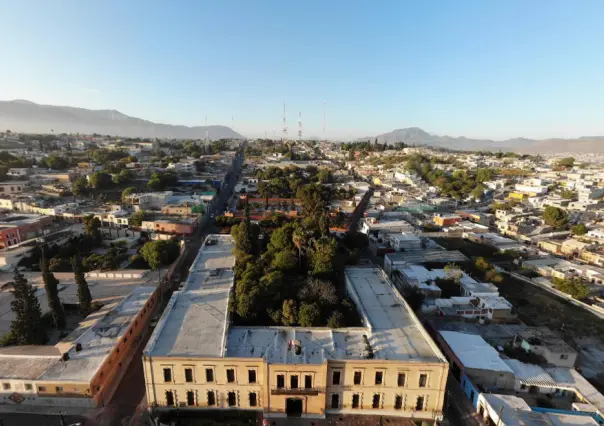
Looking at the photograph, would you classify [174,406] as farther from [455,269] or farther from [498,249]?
[498,249]

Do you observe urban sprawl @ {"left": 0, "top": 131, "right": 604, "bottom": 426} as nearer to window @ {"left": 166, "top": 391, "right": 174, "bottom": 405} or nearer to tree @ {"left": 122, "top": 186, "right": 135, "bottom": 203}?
window @ {"left": 166, "top": 391, "right": 174, "bottom": 405}

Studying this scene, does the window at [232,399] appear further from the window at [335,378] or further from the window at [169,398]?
the window at [335,378]

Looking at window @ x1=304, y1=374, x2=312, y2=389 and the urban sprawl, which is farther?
the urban sprawl

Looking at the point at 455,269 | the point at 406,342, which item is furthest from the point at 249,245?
the point at 455,269

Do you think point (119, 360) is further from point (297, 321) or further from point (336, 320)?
point (336, 320)

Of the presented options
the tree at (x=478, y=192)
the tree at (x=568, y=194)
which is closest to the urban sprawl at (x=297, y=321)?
the tree at (x=568, y=194)

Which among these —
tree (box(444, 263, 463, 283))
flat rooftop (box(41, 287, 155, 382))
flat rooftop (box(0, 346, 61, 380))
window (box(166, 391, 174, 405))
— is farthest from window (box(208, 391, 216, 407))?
tree (box(444, 263, 463, 283))

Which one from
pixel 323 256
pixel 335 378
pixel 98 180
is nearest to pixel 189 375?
pixel 335 378
